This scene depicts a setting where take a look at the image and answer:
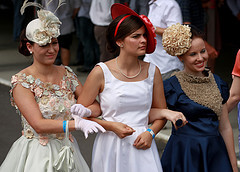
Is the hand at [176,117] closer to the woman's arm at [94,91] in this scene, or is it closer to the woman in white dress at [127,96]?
the woman in white dress at [127,96]

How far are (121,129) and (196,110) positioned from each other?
626 mm

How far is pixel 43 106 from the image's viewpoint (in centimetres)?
390

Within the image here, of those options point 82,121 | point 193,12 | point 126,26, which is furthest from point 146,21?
point 193,12

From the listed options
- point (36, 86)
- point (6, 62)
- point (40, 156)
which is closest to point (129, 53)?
point (36, 86)

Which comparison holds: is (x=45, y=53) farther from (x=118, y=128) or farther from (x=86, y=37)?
(x=86, y=37)

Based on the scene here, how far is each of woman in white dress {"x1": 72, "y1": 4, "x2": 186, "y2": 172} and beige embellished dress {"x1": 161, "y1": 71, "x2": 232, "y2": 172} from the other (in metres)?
0.19

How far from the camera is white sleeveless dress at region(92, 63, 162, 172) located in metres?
3.92

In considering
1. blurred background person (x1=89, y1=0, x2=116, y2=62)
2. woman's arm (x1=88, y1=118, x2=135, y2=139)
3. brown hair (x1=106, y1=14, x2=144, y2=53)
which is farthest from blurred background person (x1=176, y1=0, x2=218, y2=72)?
woman's arm (x1=88, y1=118, x2=135, y2=139)

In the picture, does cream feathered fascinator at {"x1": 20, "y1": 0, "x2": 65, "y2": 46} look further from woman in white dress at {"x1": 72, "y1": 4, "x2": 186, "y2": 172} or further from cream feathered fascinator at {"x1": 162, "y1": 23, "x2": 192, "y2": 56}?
cream feathered fascinator at {"x1": 162, "y1": 23, "x2": 192, "y2": 56}

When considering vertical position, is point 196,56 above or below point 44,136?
above

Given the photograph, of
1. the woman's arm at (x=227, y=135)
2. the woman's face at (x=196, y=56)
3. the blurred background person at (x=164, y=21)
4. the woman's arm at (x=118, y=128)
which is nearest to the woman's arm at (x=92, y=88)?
the woman's arm at (x=118, y=128)

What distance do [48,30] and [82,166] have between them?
1.03 metres

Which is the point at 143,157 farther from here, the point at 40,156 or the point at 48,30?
the point at 48,30

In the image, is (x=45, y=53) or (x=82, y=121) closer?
(x=82, y=121)
